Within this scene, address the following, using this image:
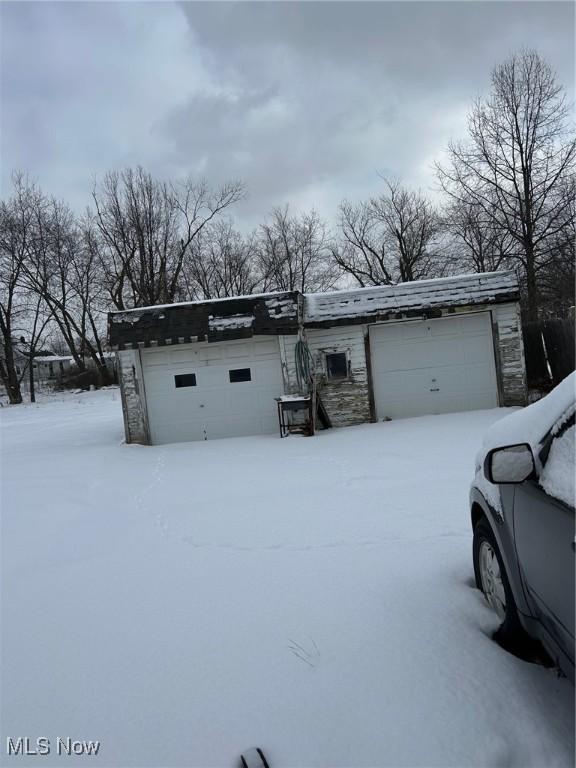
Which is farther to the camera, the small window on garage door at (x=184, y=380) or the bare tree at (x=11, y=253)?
the bare tree at (x=11, y=253)

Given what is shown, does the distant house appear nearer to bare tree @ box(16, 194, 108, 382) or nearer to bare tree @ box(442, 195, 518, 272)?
bare tree @ box(16, 194, 108, 382)

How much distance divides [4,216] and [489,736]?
38962 millimetres

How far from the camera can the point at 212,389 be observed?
13.2m

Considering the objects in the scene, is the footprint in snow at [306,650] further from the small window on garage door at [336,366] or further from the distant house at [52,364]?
the distant house at [52,364]

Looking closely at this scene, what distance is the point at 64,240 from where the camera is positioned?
36.1 m

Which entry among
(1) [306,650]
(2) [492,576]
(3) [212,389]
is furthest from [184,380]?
(2) [492,576]

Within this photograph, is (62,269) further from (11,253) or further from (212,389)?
(212,389)

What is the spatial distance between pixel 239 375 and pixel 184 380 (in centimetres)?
145

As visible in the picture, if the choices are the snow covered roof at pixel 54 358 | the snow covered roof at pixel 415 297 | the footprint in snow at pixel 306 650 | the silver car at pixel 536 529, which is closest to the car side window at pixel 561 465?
the silver car at pixel 536 529

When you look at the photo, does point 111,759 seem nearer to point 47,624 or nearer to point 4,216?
point 47,624

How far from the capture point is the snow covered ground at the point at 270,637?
7.41 feet

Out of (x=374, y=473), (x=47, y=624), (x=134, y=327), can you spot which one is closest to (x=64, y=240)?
(x=134, y=327)

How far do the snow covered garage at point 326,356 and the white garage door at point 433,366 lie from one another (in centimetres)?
3

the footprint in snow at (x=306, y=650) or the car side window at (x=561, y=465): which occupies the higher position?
the car side window at (x=561, y=465)
